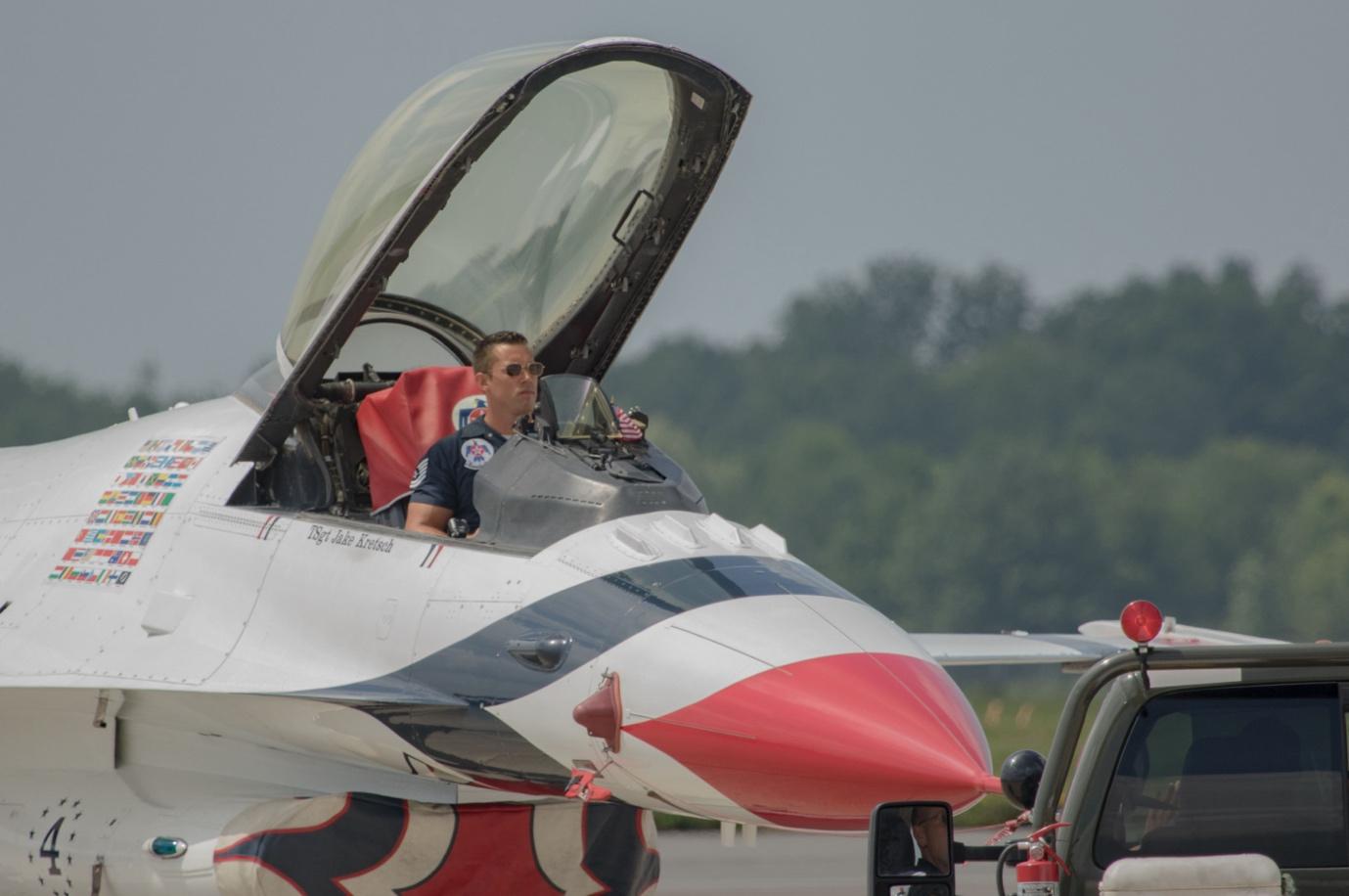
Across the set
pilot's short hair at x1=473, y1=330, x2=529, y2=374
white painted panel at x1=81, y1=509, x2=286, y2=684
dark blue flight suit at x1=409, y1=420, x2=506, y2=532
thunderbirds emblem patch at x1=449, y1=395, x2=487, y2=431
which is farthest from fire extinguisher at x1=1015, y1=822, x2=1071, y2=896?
thunderbirds emblem patch at x1=449, y1=395, x2=487, y2=431

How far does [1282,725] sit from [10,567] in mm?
6377

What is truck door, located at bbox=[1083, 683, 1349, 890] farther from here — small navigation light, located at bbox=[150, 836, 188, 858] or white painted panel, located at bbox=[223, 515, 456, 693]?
small navigation light, located at bbox=[150, 836, 188, 858]

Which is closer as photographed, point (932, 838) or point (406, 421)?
point (932, 838)

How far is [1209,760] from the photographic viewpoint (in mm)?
4309

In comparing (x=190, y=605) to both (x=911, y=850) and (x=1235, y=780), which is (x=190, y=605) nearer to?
(x=911, y=850)

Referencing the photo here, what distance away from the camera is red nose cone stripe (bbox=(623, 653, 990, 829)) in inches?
237

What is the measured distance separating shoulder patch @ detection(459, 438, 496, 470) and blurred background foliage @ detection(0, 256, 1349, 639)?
3745cm

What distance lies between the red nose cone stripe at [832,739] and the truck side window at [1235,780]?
161 cm

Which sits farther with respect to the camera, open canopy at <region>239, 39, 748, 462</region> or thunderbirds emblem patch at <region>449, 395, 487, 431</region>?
thunderbirds emblem patch at <region>449, 395, 487, 431</region>

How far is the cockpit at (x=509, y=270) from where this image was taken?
7.79 meters

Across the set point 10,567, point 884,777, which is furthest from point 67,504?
point 884,777

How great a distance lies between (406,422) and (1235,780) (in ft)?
16.9

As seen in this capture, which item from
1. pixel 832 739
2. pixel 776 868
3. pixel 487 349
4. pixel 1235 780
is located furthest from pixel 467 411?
pixel 776 868

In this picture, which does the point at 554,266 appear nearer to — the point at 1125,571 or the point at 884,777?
the point at 884,777
